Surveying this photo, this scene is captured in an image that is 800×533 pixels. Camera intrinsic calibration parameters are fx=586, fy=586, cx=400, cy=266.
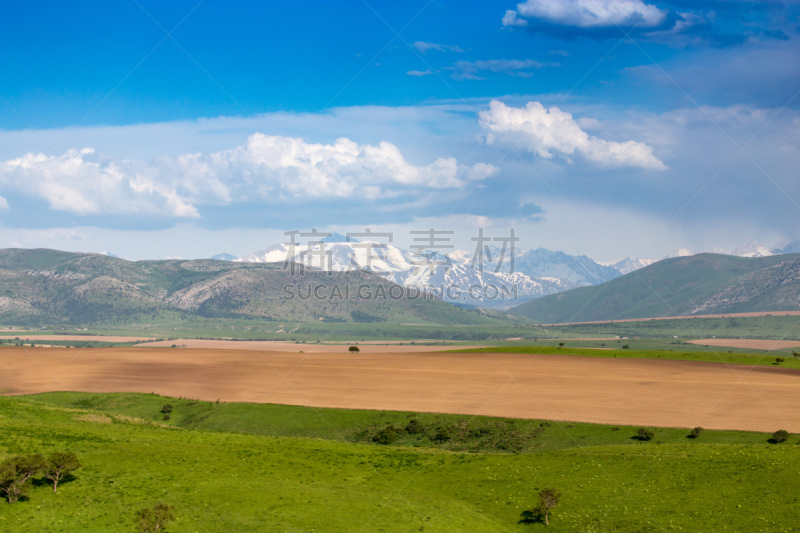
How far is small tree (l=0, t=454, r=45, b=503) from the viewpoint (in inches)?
1264

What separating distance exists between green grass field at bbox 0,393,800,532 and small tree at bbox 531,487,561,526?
55cm

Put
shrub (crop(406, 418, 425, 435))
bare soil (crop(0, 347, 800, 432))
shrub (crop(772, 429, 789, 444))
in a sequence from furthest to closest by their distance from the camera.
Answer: bare soil (crop(0, 347, 800, 432))
shrub (crop(406, 418, 425, 435))
shrub (crop(772, 429, 789, 444))

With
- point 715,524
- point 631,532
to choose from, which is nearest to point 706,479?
point 715,524

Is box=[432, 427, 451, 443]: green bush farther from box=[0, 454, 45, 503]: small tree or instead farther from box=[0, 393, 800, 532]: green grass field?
box=[0, 454, 45, 503]: small tree

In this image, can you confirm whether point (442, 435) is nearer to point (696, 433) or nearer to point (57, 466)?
point (696, 433)

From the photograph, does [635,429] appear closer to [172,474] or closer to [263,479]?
[263,479]

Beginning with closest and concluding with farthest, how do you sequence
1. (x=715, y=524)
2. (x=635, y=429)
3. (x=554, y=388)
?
(x=715, y=524), (x=635, y=429), (x=554, y=388)

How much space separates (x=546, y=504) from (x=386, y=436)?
26.9 metres

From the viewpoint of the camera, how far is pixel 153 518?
30.2 m

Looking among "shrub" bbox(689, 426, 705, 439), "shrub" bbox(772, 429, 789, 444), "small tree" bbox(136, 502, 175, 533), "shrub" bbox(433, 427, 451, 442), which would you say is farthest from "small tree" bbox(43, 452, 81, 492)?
"shrub" bbox(772, 429, 789, 444)

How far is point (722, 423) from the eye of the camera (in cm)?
5875

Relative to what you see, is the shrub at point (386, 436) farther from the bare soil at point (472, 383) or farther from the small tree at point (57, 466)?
the small tree at point (57, 466)

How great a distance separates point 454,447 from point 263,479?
77.2 ft

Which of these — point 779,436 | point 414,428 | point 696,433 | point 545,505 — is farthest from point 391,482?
point 779,436
